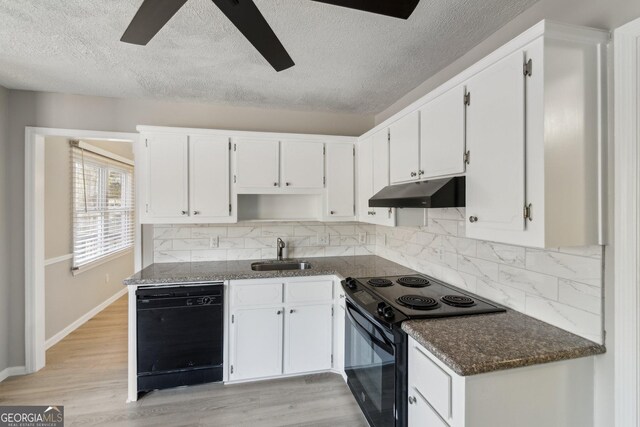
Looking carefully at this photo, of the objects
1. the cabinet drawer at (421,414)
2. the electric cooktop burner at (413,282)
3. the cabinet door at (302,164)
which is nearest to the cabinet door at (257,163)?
the cabinet door at (302,164)

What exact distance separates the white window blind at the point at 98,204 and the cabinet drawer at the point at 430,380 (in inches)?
160

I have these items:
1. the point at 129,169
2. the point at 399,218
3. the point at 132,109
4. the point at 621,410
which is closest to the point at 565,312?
the point at 621,410

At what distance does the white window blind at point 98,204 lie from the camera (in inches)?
145

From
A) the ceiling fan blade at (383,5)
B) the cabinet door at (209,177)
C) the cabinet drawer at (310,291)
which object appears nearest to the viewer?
the ceiling fan blade at (383,5)

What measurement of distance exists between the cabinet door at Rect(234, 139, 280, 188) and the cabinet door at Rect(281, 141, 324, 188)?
0.29 feet

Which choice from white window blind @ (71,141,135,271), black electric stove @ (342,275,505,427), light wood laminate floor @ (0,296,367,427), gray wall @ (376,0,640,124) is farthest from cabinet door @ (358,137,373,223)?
white window blind @ (71,141,135,271)

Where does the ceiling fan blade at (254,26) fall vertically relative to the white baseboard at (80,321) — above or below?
above

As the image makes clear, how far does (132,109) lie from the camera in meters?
2.88

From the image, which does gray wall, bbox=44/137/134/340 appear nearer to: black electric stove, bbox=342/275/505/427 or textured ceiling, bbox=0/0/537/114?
textured ceiling, bbox=0/0/537/114

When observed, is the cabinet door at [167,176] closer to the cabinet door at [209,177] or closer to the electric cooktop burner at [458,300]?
the cabinet door at [209,177]

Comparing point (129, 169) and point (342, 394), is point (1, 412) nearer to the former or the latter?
point (342, 394)

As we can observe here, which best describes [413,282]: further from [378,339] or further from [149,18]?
[149,18]

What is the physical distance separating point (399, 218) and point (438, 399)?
1.33m

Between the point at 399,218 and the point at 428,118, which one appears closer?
the point at 428,118
